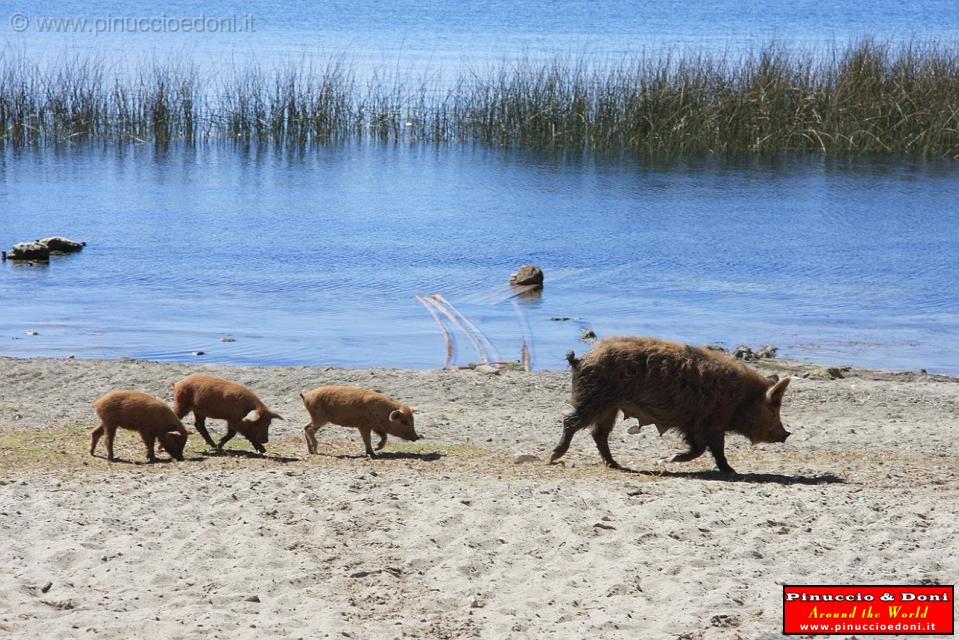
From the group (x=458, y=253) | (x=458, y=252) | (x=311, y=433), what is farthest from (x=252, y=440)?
(x=458, y=252)

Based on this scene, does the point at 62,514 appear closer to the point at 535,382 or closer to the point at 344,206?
the point at 535,382

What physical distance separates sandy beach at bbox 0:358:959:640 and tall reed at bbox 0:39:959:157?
86.4 feet

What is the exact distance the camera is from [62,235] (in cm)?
2681

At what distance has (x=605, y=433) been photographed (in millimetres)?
10523

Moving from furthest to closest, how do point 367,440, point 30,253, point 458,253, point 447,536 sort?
point 458,253, point 30,253, point 367,440, point 447,536

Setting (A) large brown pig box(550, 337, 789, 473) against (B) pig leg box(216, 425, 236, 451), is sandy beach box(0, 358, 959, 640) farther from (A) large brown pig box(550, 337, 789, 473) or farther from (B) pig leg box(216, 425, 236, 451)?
(A) large brown pig box(550, 337, 789, 473)

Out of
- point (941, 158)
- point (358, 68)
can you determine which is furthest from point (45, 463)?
point (358, 68)

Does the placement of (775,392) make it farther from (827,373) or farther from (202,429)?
(827,373)

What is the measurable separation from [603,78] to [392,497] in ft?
114

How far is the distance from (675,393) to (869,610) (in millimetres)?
3639

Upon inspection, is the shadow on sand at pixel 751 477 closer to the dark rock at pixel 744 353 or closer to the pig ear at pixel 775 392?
the pig ear at pixel 775 392

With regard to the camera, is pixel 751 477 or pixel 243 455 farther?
pixel 243 455

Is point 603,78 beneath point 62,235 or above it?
above

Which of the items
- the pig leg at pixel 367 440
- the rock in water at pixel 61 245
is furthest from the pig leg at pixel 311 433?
the rock in water at pixel 61 245
